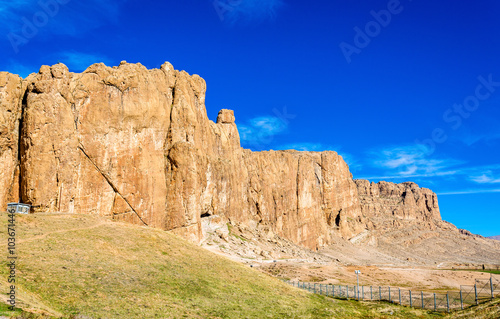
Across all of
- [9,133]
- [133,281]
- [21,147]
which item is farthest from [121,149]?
[133,281]

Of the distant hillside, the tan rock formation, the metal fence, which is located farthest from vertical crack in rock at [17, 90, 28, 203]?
the metal fence

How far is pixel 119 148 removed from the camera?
242ft

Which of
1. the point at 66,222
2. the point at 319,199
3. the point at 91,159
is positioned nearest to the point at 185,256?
the point at 66,222

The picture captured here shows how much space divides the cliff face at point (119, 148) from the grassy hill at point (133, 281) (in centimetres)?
2186

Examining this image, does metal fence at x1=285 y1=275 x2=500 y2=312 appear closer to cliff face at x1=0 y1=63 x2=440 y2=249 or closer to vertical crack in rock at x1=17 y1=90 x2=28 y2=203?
cliff face at x1=0 y1=63 x2=440 y2=249

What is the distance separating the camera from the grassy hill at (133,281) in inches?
953

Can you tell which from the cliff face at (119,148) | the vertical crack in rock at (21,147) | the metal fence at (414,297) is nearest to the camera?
the metal fence at (414,297)

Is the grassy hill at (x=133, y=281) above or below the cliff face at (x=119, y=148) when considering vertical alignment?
below

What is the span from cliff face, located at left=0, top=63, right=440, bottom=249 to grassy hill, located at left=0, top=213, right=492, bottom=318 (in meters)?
21.9

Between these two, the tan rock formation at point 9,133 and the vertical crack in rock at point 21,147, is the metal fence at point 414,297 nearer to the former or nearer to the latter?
the vertical crack in rock at point 21,147

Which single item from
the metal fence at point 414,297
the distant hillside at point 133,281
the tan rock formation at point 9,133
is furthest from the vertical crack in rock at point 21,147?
the metal fence at point 414,297

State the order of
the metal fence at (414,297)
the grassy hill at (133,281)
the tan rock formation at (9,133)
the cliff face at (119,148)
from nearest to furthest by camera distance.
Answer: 1. the grassy hill at (133,281)
2. the metal fence at (414,297)
3. the tan rock formation at (9,133)
4. the cliff face at (119,148)

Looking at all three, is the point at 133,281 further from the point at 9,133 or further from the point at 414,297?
the point at 9,133

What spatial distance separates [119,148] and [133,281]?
47.2 meters
